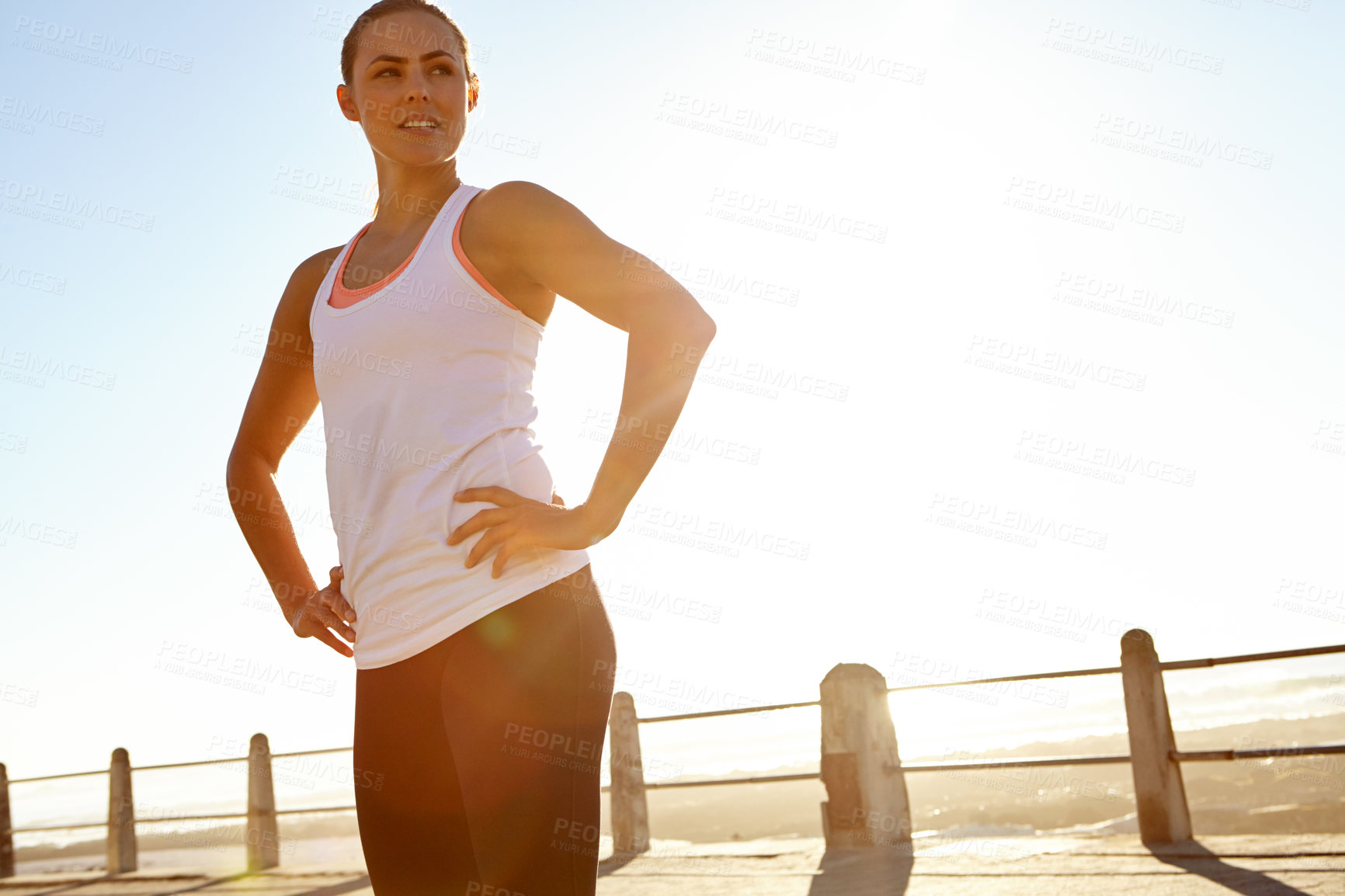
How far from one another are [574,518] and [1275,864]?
4.69 meters

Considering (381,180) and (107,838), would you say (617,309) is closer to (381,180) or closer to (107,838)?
(381,180)

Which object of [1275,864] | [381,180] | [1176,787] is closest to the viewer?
[381,180]

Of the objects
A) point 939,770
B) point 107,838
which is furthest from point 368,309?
point 107,838

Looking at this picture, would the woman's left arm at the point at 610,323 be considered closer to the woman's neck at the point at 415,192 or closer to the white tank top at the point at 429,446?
the white tank top at the point at 429,446

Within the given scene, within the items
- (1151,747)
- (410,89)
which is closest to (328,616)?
(410,89)

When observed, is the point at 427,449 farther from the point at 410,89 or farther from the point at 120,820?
the point at 120,820

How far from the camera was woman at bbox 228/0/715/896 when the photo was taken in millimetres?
1316

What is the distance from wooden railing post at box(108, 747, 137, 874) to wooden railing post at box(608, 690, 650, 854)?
545 cm

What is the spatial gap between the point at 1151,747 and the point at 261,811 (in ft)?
24.7

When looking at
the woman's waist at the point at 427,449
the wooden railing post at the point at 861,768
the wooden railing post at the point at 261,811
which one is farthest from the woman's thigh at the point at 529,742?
the wooden railing post at the point at 261,811

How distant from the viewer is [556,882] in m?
1.29

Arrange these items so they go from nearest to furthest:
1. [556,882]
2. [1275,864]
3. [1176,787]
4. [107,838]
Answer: [556,882] → [1275,864] → [1176,787] → [107,838]

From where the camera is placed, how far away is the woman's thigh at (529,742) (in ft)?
4.23

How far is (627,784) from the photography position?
8.09 metres
